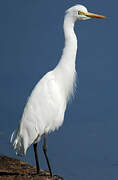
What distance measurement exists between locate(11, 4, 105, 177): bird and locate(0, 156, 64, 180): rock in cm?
22

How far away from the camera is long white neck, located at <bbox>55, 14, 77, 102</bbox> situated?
682 cm

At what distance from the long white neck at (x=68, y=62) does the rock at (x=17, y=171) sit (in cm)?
158

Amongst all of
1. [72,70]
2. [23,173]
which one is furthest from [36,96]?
[23,173]

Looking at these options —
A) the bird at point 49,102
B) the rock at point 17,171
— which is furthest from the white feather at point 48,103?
the rock at point 17,171

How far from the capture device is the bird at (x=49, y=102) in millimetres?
6836

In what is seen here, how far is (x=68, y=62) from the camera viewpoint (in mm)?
7016

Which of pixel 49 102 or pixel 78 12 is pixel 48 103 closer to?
pixel 49 102

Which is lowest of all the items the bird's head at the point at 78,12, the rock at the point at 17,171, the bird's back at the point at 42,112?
the rock at the point at 17,171

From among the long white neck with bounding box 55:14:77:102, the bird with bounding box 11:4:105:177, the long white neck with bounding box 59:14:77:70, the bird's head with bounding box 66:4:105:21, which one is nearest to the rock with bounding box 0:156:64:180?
the bird with bounding box 11:4:105:177

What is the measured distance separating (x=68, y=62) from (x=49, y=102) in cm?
82

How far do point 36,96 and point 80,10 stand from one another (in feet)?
5.83

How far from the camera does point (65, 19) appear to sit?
6.85 m

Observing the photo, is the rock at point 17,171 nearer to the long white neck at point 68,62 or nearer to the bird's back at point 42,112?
the bird's back at point 42,112

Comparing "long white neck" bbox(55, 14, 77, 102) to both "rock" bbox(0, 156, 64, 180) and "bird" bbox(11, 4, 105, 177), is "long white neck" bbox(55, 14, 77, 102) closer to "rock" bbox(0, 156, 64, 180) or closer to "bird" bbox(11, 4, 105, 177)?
"bird" bbox(11, 4, 105, 177)
